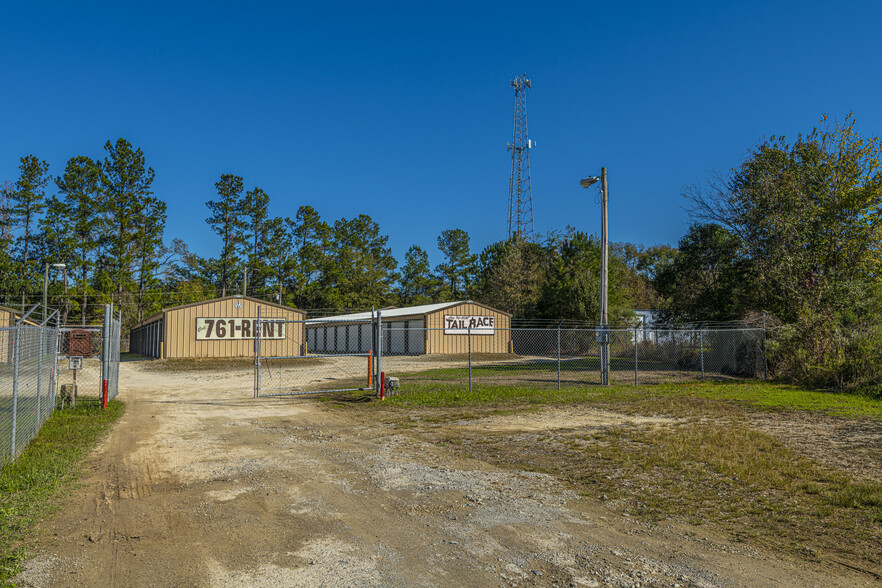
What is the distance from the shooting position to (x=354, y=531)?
15.9ft

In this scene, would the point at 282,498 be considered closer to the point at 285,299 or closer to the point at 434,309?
the point at 434,309

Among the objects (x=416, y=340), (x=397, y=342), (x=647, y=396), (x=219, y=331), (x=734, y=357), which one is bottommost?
(x=647, y=396)

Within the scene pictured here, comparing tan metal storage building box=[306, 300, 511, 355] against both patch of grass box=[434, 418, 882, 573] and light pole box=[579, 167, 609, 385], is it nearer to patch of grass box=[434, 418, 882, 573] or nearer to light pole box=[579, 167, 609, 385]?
light pole box=[579, 167, 609, 385]

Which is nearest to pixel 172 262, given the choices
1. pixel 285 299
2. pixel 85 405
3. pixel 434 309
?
pixel 285 299

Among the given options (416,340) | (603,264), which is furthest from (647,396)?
(416,340)

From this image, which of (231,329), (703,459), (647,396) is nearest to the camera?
(703,459)

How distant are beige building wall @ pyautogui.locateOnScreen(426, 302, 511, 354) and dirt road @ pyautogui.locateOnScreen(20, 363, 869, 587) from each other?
2882 centimetres

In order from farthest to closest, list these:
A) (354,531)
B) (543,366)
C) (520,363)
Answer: (520,363) < (543,366) < (354,531)

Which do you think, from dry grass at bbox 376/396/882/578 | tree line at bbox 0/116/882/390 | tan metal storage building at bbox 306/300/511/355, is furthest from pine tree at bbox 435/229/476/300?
dry grass at bbox 376/396/882/578

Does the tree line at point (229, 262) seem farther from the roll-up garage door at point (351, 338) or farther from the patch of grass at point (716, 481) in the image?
the patch of grass at point (716, 481)

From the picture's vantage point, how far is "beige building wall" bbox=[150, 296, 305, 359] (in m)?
31.5

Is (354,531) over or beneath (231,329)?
beneath

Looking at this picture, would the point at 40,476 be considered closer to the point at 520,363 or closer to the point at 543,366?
the point at 543,366

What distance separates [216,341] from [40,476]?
27755 mm
